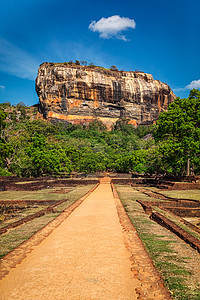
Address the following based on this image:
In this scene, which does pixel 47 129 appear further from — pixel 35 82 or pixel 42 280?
pixel 42 280

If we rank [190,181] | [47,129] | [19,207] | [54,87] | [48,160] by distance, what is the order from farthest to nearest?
[54,87]
[47,129]
[48,160]
[190,181]
[19,207]

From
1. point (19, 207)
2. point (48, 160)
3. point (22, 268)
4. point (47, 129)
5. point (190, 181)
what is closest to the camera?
point (22, 268)

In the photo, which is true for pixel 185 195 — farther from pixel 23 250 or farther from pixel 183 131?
pixel 23 250

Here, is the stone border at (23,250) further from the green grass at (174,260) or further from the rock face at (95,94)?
the rock face at (95,94)

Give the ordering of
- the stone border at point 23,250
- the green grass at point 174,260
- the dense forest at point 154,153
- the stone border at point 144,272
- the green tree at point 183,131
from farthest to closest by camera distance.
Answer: the dense forest at point 154,153 → the green tree at point 183,131 → the stone border at point 23,250 → the green grass at point 174,260 → the stone border at point 144,272

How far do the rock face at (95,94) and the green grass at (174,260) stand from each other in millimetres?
95709

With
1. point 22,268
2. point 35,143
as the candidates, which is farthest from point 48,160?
point 22,268

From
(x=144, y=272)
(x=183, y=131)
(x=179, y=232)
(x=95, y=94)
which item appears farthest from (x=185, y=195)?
(x=95, y=94)

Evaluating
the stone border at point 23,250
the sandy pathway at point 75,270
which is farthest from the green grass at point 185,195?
the stone border at point 23,250

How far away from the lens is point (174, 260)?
392 cm

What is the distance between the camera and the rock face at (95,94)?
96375mm

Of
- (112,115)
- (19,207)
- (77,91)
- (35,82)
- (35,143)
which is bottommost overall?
(19,207)

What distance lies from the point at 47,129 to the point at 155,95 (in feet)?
209

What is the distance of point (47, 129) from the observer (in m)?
74.2
